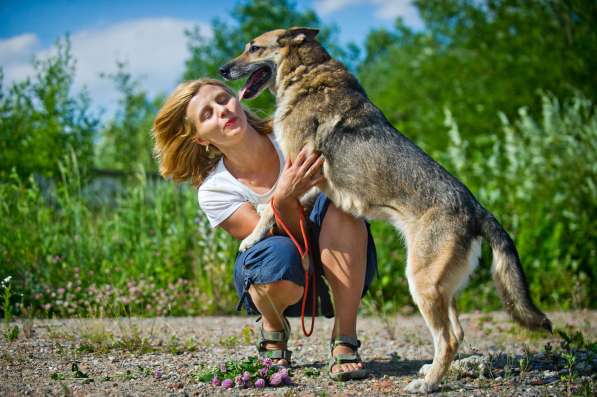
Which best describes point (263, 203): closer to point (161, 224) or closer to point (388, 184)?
point (388, 184)

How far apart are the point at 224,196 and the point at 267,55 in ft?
3.23

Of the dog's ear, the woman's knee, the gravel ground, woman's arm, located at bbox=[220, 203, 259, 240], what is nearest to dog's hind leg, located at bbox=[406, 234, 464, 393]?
the gravel ground

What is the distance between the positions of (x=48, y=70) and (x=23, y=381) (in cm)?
538

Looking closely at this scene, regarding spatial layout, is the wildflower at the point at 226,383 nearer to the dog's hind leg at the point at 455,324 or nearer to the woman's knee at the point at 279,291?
the woman's knee at the point at 279,291

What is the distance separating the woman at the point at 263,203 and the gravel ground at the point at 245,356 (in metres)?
0.31

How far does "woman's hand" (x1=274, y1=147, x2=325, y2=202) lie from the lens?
3.52 meters

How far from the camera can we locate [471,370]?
3.62 meters

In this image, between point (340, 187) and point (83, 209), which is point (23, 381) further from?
point (83, 209)

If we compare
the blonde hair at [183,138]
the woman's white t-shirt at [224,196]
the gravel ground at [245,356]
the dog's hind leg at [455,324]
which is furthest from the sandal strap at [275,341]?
the blonde hair at [183,138]

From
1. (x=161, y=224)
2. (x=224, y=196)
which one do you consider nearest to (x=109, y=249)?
(x=161, y=224)

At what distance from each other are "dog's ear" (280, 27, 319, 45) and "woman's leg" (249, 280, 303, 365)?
62.7 inches

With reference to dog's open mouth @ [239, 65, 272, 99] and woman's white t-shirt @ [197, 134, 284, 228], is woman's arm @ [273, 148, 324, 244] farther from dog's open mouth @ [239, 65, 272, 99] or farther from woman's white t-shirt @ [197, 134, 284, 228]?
dog's open mouth @ [239, 65, 272, 99]

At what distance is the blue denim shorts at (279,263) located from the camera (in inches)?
139

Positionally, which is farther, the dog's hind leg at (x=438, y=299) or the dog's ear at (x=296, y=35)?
the dog's ear at (x=296, y=35)
